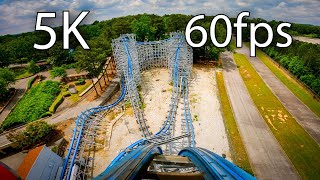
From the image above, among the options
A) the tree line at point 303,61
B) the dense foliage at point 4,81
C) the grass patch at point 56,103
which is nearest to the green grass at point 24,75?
the dense foliage at point 4,81

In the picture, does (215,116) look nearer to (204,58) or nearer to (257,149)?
(257,149)

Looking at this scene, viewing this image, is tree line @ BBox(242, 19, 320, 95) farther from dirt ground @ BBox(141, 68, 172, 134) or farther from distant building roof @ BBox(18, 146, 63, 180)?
distant building roof @ BBox(18, 146, 63, 180)

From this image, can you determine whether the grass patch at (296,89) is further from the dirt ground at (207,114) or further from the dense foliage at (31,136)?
the dense foliage at (31,136)

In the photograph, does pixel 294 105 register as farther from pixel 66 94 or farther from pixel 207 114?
pixel 66 94

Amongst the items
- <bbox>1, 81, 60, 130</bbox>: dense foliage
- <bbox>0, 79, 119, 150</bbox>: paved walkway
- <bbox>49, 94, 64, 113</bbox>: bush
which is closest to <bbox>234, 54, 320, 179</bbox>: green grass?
<bbox>0, 79, 119, 150</bbox>: paved walkway

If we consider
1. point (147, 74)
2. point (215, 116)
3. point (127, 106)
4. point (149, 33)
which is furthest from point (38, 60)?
point (215, 116)
